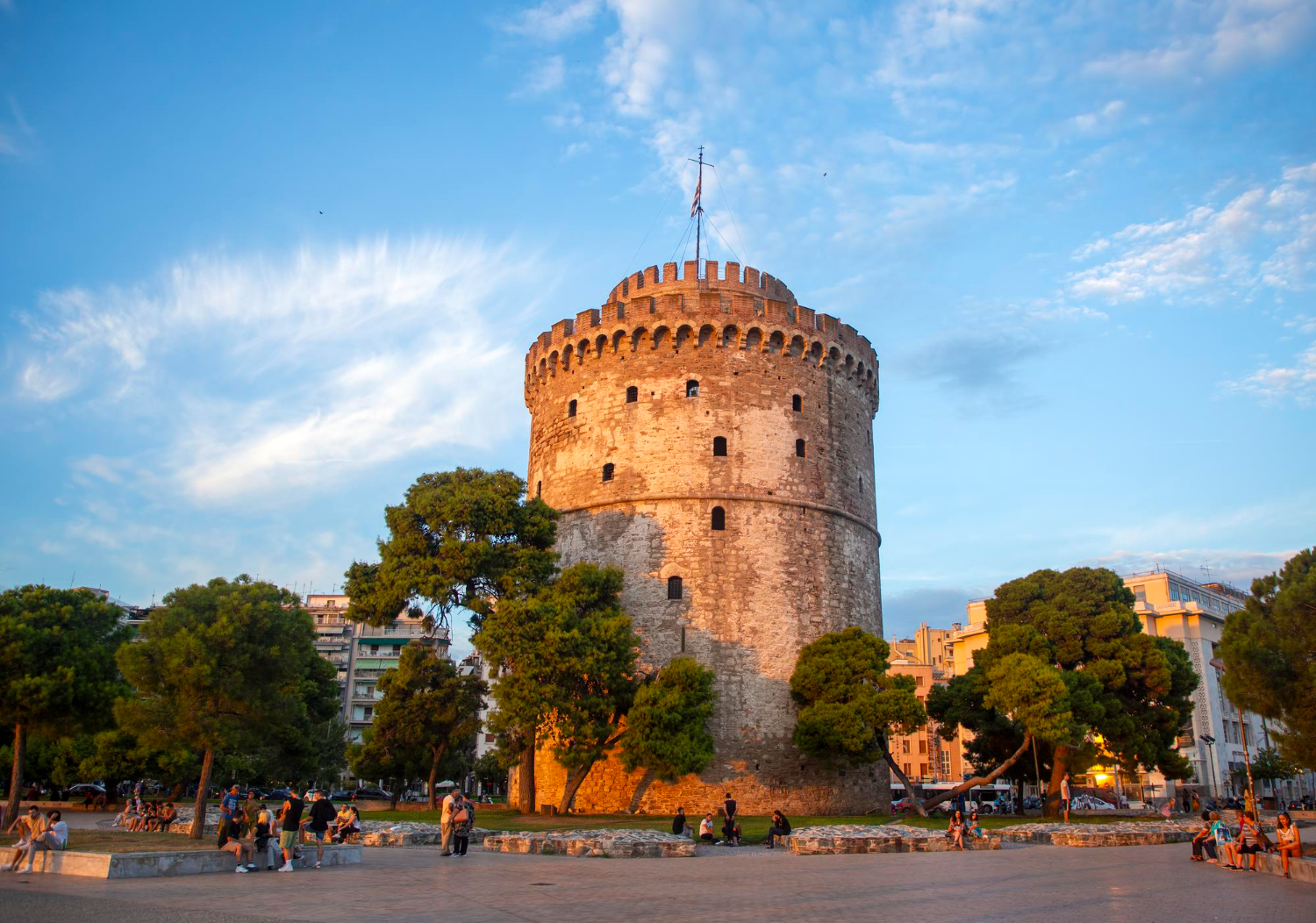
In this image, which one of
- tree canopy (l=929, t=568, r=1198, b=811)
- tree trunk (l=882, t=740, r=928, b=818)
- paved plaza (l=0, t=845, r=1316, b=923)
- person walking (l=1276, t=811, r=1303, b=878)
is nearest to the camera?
paved plaza (l=0, t=845, r=1316, b=923)

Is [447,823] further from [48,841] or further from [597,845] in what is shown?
[48,841]

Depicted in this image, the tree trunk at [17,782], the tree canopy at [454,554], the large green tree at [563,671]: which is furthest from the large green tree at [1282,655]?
the tree trunk at [17,782]

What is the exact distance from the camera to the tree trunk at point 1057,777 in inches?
1080

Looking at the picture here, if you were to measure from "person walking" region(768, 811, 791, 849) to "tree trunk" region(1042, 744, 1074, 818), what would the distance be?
10.5 meters

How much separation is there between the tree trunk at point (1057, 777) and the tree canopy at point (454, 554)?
49.2 ft

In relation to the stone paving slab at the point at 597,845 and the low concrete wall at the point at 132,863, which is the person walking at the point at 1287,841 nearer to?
the stone paving slab at the point at 597,845

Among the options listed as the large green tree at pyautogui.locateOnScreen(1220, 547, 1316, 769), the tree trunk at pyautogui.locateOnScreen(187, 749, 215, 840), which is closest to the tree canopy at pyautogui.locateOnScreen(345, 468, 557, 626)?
the tree trunk at pyautogui.locateOnScreen(187, 749, 215, 840)

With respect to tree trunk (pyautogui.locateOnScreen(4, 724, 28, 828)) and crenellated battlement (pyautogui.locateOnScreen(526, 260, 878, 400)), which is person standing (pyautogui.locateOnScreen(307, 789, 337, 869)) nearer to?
tree trunk (pyautogui.locateOnScreen(4, 724, 28, 828))

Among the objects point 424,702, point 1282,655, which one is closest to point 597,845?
point 424,702

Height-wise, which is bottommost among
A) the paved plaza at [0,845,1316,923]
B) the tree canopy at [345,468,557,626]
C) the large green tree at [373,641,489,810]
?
the paved plaza at [0,845,1316,923]

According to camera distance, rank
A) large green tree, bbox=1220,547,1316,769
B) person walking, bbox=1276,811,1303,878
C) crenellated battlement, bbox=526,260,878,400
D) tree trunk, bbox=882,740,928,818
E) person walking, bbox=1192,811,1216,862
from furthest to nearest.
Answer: crenellated battlement, bbox=526,260,878,400
tree trunk, bbox=882,740,928,818
large green tree, bbox=1220,547,1316,769
person walking, bbox=1192,811,1216,862
person walking, bbox=1276,811,1303,878

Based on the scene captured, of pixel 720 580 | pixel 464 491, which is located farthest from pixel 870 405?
pixel 464 491

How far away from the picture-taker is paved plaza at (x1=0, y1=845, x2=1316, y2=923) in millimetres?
8906

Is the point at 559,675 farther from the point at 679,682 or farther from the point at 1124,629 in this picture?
the point at 1124,629
